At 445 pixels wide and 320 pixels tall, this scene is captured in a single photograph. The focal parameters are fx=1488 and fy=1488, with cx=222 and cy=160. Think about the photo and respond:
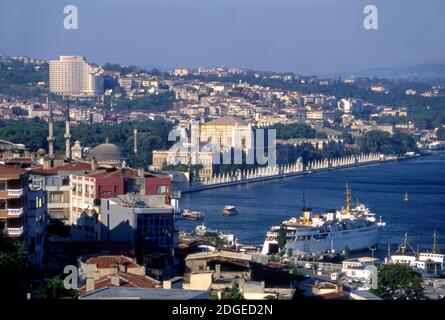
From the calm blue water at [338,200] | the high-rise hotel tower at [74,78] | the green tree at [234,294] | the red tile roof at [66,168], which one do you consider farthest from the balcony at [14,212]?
the high-rise hotel tower at [74,78]

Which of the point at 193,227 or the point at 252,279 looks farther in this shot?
the point at 193,227

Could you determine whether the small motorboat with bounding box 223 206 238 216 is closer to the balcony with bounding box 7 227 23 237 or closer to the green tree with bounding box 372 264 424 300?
the green tree with bounding box 372 264 424 300

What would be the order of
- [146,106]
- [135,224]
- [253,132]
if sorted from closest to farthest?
[135,224] → [253,132] → [146,106]

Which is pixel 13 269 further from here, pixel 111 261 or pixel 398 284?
pixel 398 284

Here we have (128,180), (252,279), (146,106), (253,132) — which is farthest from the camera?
(146,106)

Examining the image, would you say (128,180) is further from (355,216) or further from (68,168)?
(355,216)

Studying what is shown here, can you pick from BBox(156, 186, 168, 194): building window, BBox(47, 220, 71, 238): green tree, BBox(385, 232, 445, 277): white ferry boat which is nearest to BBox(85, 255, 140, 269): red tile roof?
BBox(47, 220, 71, 238): green tree

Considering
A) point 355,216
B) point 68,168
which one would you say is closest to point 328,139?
point 355,216
